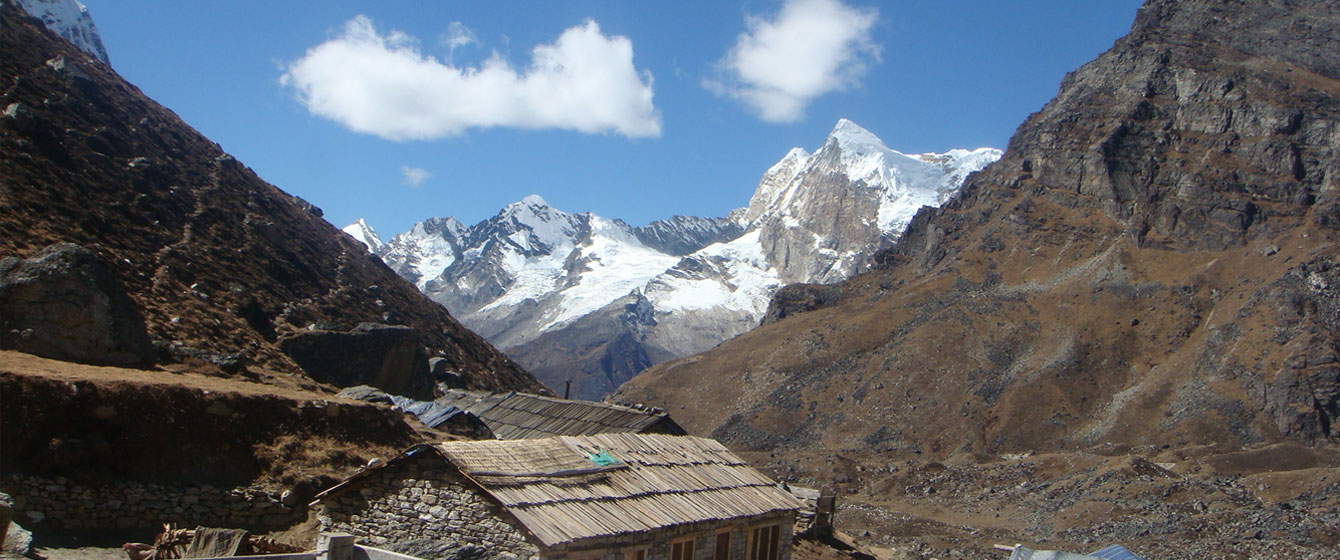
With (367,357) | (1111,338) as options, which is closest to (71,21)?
(367,357)

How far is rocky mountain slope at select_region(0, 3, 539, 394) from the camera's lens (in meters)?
27.0

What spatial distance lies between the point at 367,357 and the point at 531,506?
76.8 ft

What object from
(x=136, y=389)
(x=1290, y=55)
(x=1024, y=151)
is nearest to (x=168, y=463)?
(x=136, y=389)

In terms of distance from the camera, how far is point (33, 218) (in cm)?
3169

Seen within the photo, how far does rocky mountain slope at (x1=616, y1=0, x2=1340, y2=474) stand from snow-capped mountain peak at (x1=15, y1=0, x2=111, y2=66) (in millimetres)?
96675

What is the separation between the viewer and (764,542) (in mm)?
20062

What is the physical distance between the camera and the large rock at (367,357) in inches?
1375

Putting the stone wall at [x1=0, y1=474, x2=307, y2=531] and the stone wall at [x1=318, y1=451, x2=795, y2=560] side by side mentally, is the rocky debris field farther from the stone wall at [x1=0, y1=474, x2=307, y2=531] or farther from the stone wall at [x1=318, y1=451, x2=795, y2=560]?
the stone wall at [x1=0, y1=474, x2=307, y2=531]

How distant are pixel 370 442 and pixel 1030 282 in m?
102

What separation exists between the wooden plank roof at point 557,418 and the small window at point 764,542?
23.4 feet

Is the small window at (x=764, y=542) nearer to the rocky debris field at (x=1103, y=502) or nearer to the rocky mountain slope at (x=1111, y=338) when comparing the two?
the rocky debris field at (x=1103, y=502)

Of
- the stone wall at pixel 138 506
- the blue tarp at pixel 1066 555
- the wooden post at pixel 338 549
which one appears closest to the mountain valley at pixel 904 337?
the stone wall at pixel 138 506

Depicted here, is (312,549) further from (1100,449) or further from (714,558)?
(1100,449)

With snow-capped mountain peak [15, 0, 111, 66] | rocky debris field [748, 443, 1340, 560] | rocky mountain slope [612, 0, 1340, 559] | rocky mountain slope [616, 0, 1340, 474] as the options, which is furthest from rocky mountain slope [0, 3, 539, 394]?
snow-capped mountain peak [15, 0, 111, 66]
